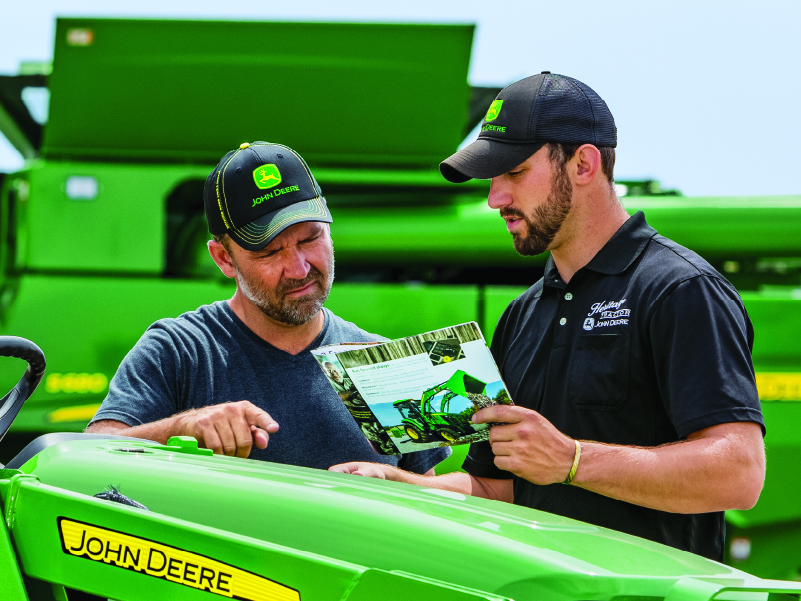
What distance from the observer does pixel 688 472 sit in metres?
1.81

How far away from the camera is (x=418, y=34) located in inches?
168

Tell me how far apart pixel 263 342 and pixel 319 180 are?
2101 mm

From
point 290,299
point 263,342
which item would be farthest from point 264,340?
point 290,299

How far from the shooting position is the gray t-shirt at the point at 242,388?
2.40m

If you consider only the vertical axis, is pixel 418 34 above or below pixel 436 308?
above

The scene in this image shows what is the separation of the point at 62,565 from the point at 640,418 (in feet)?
4.02

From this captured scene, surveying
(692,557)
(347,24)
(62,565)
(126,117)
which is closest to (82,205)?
(126,117)

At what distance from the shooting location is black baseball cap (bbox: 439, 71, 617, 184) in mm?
2203

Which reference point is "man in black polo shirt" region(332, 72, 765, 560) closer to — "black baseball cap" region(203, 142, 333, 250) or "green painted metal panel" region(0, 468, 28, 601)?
"black baseball cap" region(203, 142, 333, 250)

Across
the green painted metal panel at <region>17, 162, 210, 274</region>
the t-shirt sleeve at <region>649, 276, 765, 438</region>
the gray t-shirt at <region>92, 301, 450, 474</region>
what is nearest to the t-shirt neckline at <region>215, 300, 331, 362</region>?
the gray t-shirt at <region>92, 301, 450, 474</region>

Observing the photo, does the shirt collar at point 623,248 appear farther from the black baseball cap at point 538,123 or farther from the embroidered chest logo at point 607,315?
the black baseball cap at point 538,123

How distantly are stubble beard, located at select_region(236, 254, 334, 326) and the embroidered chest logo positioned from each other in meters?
0.76

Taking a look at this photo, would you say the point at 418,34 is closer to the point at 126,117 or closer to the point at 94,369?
the point at 126,117

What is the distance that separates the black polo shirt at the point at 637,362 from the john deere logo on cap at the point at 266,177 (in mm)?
794
